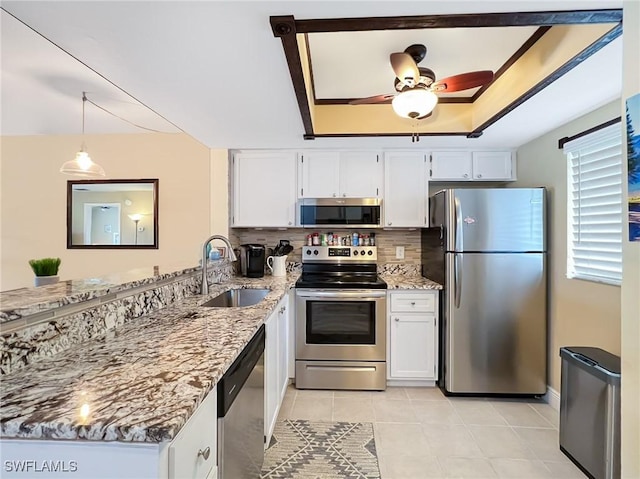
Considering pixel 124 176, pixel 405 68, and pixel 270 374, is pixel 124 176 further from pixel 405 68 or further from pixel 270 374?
pixel 405 68

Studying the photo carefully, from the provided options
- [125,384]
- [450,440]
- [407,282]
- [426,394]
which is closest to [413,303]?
[407,282]

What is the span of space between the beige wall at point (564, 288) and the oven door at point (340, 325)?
1301mm

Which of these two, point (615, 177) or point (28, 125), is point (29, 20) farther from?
point (615, 177)

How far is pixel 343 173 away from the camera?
3123mm

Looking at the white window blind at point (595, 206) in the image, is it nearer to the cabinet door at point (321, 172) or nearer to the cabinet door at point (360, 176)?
the cabinet door at point (360, 176)

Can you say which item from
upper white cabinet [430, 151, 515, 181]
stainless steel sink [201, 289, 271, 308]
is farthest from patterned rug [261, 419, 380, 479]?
upper white cabinet [430, 151, 515, 181]

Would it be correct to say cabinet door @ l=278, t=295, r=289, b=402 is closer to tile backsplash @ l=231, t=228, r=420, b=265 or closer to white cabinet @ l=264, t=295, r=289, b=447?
white cabinet @ l=264, t=295, r=289, b=447

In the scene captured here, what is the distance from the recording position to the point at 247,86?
1839 millimetres

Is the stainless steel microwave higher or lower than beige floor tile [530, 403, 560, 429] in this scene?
higher

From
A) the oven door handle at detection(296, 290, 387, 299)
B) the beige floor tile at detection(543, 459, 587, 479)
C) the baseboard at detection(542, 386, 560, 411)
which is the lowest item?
the beige floor tile at detection(543, 459, 587, 479)

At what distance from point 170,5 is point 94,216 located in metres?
3.25

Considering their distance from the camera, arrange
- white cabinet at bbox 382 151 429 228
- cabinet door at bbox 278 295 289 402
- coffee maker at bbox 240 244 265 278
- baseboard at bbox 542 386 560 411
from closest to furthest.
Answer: cabinet door at bbox 278 295 289 402 < baseboard at bbox 542 386 560 411 < coffee maker at bbox 240 244 265 278 < white cabinet at bbox 382 151 429 228

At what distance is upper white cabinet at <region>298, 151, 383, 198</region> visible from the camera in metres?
3.12

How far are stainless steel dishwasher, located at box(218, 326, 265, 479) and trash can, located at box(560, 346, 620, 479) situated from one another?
1713 mm
